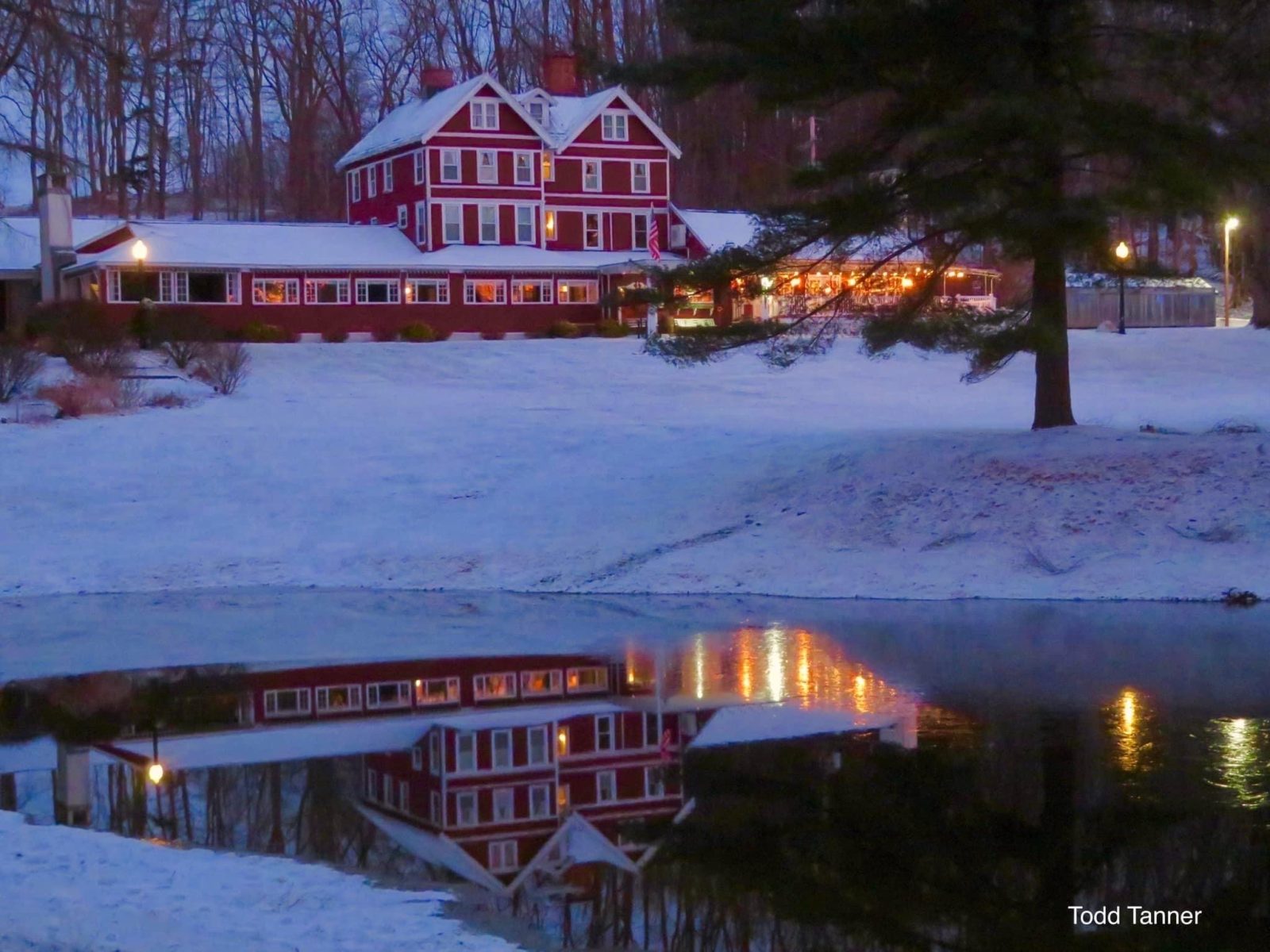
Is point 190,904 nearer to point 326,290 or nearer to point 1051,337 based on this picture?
point 1051,337

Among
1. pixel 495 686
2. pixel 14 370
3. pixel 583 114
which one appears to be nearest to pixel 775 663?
pixel 495 686

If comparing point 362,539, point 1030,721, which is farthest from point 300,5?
point 1030,721

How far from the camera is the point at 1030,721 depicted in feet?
34.9

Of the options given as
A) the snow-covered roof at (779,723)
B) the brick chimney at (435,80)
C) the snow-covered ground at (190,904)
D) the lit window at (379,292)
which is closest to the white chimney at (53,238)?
the lit window at (379,292)

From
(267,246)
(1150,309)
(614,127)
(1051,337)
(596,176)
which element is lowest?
(1051,337)

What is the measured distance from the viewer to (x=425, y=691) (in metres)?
12.5

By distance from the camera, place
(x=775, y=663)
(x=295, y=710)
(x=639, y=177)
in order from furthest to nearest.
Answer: (x=639, y=177) → (x=775, y=663) → (x=295, y=710)

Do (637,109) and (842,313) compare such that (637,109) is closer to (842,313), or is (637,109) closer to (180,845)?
A: (842,313)

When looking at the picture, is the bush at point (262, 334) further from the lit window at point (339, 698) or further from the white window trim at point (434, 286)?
the lit window at point (339, 698)

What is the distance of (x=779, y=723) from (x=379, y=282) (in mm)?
43406

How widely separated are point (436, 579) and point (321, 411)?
13.5 metres

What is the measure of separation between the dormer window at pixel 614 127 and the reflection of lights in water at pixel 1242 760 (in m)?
48.7

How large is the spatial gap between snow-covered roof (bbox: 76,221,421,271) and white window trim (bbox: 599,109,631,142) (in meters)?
8.16

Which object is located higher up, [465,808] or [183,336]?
[183,336]
